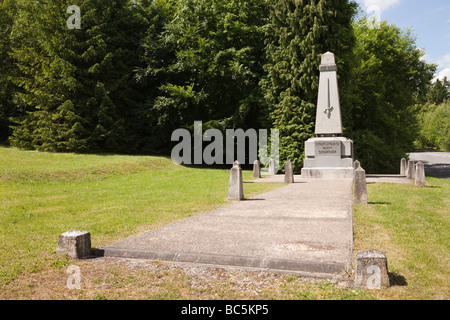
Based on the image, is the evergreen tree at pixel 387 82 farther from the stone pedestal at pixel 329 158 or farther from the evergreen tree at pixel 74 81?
the evergreen tree at pixel 74 81

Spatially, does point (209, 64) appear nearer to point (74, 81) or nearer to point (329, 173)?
point (74, 81)

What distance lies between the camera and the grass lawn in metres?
4.23

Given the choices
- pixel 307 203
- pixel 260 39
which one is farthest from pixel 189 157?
pixel 307 203

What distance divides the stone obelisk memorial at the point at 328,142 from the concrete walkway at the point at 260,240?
10.2 m

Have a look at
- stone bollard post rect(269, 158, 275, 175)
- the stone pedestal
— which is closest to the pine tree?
stone bollard post rect(269, 158, 275, 175)

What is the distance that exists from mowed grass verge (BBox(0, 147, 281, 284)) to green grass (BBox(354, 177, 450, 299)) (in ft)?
14.1

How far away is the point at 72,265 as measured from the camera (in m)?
5.23

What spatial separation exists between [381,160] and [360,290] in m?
25.6

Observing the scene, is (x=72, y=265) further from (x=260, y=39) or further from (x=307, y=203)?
(x=260, y=39)

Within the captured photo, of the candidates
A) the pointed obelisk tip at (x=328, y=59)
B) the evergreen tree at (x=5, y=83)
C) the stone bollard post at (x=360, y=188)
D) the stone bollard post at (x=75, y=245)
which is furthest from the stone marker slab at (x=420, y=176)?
the evergreen tree at (x=5, y=83)

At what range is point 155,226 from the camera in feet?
25.7

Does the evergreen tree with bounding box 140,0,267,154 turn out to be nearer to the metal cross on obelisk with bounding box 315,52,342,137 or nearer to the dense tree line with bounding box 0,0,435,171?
the dense tree line with bounding box 0,0,435,171

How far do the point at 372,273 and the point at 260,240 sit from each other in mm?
2314

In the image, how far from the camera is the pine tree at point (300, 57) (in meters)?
23.6
